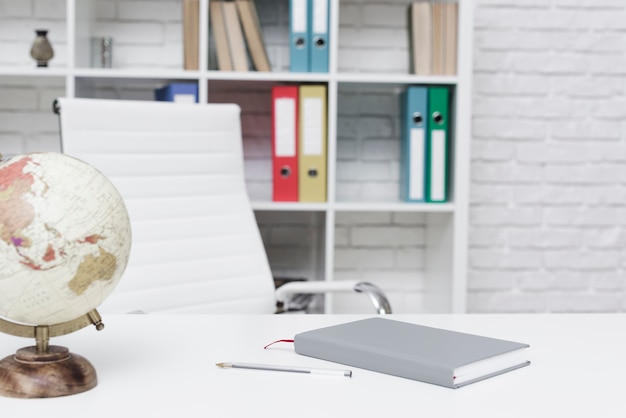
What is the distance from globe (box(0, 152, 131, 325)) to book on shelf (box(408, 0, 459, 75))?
1.68 metres

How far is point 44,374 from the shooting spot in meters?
0.83

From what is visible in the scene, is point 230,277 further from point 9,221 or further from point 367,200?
point 9,221

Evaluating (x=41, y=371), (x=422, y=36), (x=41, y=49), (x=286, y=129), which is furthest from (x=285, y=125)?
(x=41, y=371)

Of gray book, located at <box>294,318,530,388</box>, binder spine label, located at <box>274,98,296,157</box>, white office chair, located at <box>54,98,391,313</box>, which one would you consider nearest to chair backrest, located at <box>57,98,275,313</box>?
white office chair, located at <box>54,98,391,313</box>

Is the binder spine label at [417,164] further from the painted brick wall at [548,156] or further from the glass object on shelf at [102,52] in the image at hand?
the glass object on shelf at [102,52]

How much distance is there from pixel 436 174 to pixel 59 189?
171cm

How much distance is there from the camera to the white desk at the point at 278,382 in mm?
794

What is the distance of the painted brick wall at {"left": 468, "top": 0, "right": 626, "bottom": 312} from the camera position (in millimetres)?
2678

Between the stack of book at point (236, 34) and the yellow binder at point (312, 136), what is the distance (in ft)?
0.52

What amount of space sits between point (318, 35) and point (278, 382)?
1.60 meters

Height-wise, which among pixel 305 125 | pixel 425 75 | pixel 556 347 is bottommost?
pixel 556 347

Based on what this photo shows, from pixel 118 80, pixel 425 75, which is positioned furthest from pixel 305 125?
pixel 118 80

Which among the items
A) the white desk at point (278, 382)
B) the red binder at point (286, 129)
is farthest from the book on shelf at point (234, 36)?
the white desk at point (278, 382)

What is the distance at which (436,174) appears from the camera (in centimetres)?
239
